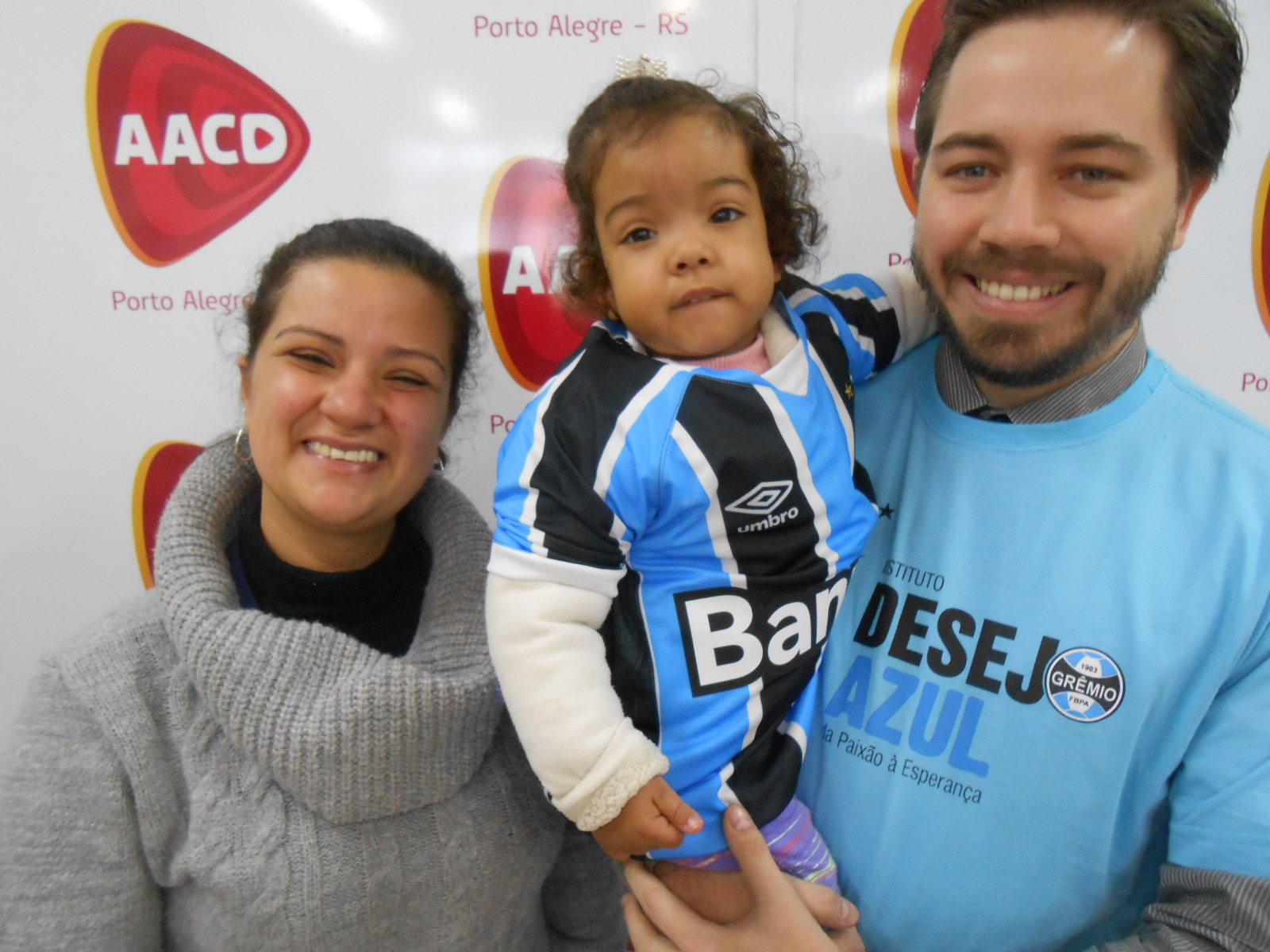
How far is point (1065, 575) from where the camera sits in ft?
2.72

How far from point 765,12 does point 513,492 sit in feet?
3.66

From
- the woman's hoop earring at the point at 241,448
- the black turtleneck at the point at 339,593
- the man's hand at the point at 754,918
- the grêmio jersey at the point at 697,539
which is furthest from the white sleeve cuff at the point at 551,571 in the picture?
the woman's hoop earring at the point at 241,448

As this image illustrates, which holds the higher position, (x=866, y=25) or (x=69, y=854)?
(x=866, y=25)

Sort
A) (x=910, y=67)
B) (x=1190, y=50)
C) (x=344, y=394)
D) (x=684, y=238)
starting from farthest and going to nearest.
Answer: (x=910, y=67), (x=344, y=394), (x=684, y=238), (x=1190, y=50)

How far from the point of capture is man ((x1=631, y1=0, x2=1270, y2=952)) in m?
0.78

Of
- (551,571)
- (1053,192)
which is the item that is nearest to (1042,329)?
(1053,192)

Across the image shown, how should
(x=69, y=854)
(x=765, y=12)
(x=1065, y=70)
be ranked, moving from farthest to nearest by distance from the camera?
(x=765, y=12)
(x=69, y=854)
(x=1065, y=70)

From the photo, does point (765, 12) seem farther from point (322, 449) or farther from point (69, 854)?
point (69, 854)

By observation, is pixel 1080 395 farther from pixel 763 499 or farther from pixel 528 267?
pixel 528 267

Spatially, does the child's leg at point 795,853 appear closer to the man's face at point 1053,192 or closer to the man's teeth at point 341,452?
the man's face at point 1053,192

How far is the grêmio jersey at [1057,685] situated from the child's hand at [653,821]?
225mm

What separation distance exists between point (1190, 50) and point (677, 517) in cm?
81

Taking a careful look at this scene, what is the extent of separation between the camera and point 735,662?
864 mm

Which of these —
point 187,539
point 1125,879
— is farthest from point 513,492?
point 1125,879
